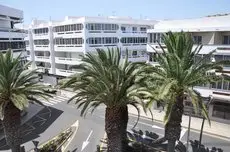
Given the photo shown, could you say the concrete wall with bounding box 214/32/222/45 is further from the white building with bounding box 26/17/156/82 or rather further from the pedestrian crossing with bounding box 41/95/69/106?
the pedestrian crossing with bounding box 41/95/69/106

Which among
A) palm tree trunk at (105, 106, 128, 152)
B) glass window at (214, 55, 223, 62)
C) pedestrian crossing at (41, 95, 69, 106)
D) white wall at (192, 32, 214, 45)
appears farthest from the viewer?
pedestrian crossing at (41, 95, 69, 106)

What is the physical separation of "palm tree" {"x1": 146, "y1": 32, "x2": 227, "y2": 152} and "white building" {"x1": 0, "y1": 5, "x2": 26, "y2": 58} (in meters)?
27.9

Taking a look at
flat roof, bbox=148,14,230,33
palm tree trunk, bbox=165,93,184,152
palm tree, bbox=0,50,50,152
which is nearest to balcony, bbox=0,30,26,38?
palm tree, bbox=0,50,50,152

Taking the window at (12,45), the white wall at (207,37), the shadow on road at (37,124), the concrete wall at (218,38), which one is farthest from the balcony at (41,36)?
the concrete wall at (218,38)

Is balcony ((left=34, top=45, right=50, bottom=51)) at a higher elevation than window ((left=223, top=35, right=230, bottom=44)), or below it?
below

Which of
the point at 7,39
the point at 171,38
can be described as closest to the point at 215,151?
the point at 171,38

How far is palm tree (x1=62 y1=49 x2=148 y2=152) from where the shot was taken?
16.5 m

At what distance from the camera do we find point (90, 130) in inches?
1136

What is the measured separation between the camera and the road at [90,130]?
24.7 metres

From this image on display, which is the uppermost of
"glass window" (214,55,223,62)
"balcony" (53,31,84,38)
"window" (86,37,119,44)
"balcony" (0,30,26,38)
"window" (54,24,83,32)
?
"window" (54,24,83,32)

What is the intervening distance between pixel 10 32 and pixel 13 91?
23287 millimetres

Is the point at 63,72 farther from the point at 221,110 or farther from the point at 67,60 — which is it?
the point at 221,110

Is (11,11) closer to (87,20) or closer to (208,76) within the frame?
(87,20)

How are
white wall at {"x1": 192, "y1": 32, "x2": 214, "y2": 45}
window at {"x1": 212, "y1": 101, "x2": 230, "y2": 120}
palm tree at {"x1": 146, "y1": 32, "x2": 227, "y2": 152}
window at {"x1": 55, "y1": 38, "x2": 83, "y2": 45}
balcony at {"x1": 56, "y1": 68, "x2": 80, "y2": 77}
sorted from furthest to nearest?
balcony at {"x1": 56, "y1": 68, "x2": 80, "y2": 77}
window at {"x1": 55, "y1": 38, "x2": 83, "y2": 45}
white wall at {"x1": 192, "y1": 32, "x2": 214, "y2": 45}
window at {"x1": 212, "y1": 101, "x2": 230, "y2": 120}
palm tree at {"x1": 146, "y1": 32, "x2": 227, "y2": 152}
